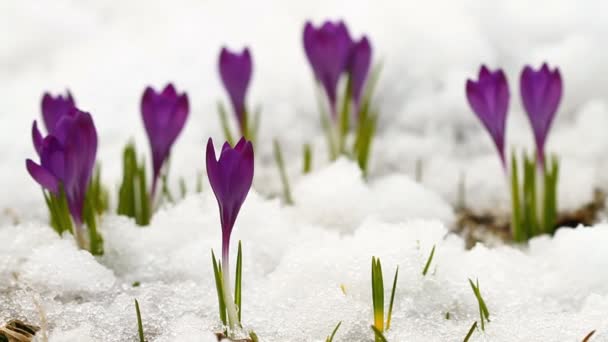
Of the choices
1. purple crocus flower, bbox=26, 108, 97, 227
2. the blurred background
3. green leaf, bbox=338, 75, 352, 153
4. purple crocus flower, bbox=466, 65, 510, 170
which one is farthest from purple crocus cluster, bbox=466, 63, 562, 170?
purple crocus flower, bbox=26, 108, 97, 227

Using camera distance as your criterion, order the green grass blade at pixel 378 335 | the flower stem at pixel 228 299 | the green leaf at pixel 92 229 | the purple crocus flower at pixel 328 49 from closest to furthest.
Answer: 1. the green grass blade at pixel 378 335
2. the flower stem at pixel 228 299
3. the green leaf at pixel 92 229
4. the purple crocus flower at pixel 328 49

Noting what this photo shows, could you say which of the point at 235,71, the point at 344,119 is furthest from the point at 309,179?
the point at 235,71

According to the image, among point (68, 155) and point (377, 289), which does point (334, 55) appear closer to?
point (68, 155)

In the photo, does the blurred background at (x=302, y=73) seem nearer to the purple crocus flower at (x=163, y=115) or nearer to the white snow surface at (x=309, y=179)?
the white snow surface at (x=309, y=179)

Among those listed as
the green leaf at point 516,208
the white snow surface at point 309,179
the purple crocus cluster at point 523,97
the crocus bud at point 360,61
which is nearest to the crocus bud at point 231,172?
the white snow surface at point 309,179

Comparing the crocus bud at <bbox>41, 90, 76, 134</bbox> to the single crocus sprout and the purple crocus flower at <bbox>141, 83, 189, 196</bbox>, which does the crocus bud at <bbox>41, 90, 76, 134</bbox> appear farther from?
the single crocus sprout

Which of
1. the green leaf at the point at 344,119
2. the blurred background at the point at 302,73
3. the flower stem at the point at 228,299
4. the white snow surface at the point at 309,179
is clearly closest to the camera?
the flower stem at the point at 228,299
